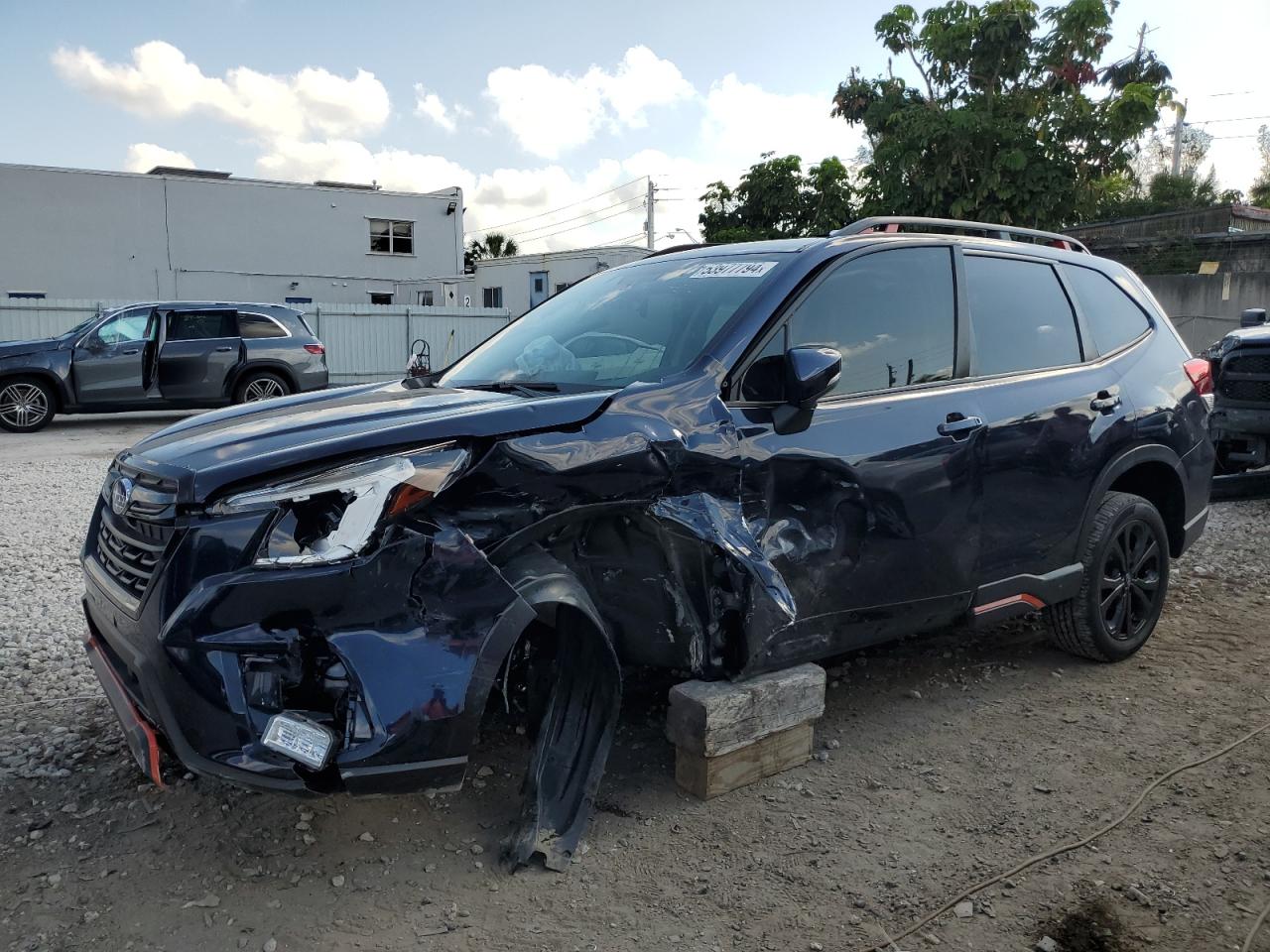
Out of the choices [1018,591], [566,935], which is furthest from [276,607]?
[1018,591]

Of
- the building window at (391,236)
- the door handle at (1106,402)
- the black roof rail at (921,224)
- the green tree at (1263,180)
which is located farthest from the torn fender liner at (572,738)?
the green tree at (1263,180)

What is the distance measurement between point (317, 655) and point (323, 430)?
24.6 inches

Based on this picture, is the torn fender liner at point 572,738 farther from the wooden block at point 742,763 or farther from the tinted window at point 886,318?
the tinted window at point 886,318

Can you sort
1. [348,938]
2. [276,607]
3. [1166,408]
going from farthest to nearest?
[1166,408], [348,938], [276,607]

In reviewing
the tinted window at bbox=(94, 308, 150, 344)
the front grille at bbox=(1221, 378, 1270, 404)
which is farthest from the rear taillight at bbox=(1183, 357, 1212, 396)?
the tinted window at bbox=(94, 308, 150, 344)

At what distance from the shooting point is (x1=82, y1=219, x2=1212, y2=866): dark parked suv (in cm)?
236

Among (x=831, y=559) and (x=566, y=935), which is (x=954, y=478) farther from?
(x=566, y=935)

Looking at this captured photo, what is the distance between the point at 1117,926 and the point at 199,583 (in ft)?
8.27

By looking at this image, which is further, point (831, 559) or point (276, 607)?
point (831, 559)

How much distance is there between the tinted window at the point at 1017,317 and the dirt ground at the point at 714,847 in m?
1.44

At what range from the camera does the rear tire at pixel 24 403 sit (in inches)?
500

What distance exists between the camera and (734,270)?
3.57m

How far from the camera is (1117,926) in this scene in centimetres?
260

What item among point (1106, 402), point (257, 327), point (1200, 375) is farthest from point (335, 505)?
point (257, 327)
